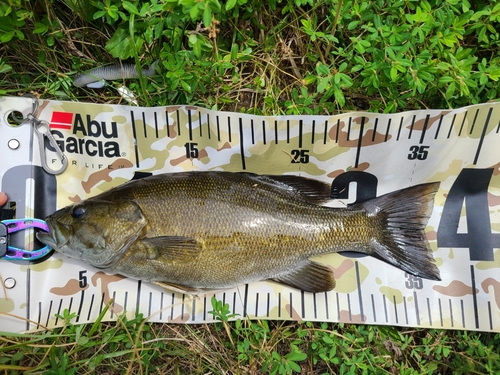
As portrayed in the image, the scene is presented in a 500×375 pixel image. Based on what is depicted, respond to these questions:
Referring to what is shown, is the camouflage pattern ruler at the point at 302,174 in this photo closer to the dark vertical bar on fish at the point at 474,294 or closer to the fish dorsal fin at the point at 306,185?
the dark vertical bar on fish at the point at 474,294

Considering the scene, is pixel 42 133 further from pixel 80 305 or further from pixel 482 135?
pixel 482 135

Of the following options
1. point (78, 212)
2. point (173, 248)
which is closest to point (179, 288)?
point (173, 248)

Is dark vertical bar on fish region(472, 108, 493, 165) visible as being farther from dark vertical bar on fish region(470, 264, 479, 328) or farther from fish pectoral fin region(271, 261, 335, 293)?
fish pectoral fin region(271, 261, 335, 293)

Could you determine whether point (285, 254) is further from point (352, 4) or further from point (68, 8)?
point (68, 8)

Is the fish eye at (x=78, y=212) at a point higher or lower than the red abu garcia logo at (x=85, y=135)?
lower

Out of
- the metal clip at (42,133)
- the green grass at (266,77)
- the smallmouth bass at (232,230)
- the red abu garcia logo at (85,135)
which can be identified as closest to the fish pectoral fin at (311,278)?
the smallmouth bass at (232,230)

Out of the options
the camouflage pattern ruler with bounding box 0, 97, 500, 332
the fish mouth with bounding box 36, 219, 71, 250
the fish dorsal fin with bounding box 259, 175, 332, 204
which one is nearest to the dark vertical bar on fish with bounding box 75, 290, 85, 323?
the camouflage pattern ruler with bounding box 0, 97, 500, 332
